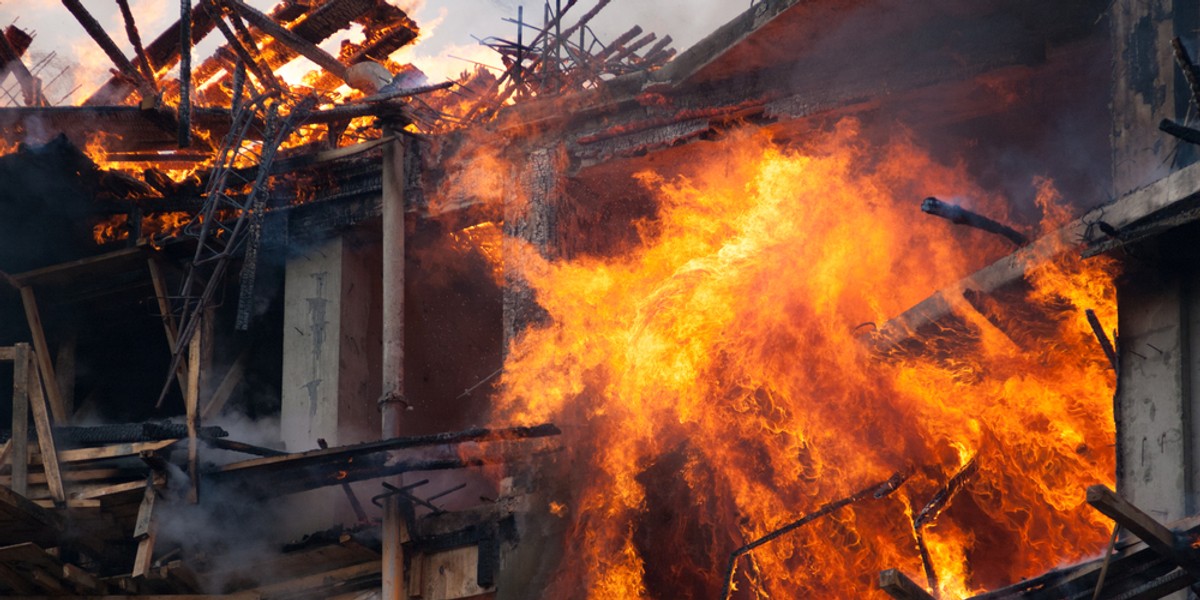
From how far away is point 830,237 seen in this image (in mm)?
13938

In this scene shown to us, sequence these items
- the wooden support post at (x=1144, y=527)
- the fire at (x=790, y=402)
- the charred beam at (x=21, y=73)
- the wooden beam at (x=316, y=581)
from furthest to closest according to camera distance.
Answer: the charred beam at (x=21, y=73)
the wooden beam at (x=316, y=581)
the fire at (x=790, y=402)
the wooden support post at (x=1144, y=527)

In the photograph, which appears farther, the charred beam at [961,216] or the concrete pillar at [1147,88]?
the charred beam at [961,216]

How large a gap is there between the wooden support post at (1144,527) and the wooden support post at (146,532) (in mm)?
9249

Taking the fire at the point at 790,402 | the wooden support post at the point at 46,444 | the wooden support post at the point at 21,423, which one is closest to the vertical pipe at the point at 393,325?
the fire at the point at 790,402

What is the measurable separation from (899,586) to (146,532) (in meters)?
8.21

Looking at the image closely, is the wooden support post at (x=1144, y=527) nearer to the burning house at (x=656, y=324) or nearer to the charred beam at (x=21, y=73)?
Answer: the burning house at (x=656, y=324)

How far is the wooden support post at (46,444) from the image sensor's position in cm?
1309

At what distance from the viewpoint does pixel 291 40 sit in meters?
Result: 18.2

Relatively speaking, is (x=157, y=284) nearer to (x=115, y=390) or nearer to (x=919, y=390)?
(x=115, y=390)

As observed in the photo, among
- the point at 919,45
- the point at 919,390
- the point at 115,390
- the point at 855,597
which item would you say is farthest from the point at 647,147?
the point at 115,390

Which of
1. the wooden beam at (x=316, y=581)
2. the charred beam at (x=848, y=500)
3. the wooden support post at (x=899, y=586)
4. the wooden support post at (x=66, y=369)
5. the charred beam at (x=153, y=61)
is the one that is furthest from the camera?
the charred beam at (x=153, y=61)

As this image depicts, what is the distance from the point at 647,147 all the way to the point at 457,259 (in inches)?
157

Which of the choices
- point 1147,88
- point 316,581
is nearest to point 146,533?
point 316,581

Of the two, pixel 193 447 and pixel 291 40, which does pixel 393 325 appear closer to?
pixel 193 447
